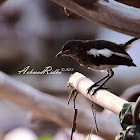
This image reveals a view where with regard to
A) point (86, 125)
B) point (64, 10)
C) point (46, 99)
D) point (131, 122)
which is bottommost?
point (86, 125)

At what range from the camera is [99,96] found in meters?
1.17

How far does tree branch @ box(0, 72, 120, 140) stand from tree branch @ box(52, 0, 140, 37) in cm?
44

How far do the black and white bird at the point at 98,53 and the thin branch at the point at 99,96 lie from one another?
3 centimetres

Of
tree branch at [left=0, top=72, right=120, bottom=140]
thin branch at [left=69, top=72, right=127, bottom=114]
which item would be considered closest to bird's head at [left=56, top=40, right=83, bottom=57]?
thin branch at [left=69, top=72, right=127, bottom=114]

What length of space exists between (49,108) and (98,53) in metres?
0.38

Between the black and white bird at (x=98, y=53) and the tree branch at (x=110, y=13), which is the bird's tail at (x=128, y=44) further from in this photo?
the tree branch at (x=110, y=13)

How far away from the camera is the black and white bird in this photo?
4.01 feet

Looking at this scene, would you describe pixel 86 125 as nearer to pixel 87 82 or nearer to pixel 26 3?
pixel 87 82

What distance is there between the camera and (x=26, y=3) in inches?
52.7

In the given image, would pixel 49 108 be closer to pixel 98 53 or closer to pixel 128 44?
pixel 98 53

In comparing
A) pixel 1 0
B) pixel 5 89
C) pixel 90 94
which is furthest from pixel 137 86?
pixel 1 0

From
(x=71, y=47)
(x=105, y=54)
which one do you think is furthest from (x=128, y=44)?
(x=71, y=47)

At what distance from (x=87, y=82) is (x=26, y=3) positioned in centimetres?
47

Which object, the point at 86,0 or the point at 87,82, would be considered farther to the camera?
the point at 87,82
